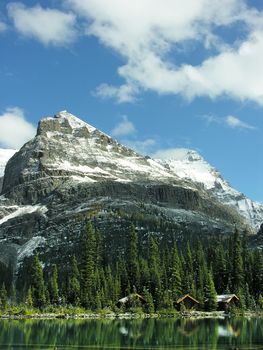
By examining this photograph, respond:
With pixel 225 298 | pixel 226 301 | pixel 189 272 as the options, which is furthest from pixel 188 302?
pixel 189 272

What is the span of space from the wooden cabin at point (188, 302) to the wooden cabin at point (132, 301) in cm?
964

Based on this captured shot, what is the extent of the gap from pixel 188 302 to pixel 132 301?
1417 cm

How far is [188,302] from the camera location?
138750mm

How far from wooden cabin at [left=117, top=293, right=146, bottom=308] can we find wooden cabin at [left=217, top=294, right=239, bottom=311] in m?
19.3

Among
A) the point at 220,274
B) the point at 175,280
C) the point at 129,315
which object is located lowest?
the point at 129,315

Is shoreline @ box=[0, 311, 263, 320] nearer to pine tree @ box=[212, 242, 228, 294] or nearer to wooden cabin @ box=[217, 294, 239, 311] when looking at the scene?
wooden cabin @ box=[217, 294, 239, 311]

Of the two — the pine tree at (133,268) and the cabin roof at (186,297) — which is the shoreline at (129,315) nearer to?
the cabin roof at (186,297)

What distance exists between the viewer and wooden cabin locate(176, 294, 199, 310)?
137125 millimetres

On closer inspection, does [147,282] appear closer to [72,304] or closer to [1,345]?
[72,304]

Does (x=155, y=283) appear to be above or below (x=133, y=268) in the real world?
below

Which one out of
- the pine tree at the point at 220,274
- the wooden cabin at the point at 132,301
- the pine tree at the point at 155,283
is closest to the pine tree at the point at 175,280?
the pine tree at the point at 155,283

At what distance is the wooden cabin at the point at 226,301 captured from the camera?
442 feet

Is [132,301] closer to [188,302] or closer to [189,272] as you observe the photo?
[188,302]

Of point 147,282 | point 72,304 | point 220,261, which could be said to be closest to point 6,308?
point 72,304
